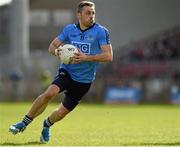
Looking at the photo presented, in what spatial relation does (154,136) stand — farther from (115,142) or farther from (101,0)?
(101,0)

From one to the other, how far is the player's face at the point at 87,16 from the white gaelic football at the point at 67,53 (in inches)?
18.7

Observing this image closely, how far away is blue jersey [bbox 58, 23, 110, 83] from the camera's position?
13242mm

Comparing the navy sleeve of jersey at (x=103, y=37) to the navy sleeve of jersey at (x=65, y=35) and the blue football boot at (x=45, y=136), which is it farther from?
the blue football boot at (x=45, y=136)

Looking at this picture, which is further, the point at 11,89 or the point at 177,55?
the point at 177,55

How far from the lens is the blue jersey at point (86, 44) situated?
1324 cm

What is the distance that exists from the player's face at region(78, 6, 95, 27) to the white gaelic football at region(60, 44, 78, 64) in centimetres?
47

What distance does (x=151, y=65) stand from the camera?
42.7 m

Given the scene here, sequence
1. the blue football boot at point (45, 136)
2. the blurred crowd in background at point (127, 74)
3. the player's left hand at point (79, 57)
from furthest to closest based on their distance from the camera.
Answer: the blurred crowd in background at point (127, 74) → the blue football boot at point (45, 136) → the player's left hand at point (79, 57)

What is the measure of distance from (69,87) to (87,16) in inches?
50.4

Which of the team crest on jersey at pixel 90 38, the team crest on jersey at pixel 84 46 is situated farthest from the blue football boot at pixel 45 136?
the team crest on jersey at pixel 90 38

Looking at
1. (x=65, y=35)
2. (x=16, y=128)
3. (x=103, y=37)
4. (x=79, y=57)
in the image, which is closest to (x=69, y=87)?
(x=79, y=57)

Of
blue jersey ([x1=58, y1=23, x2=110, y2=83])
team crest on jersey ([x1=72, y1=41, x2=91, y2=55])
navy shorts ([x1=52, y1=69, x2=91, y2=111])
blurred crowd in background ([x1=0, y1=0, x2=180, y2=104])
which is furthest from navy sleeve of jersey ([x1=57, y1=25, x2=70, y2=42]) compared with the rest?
blurred crowd in background ([x1=0, y1=0, x2=180, y2=104])

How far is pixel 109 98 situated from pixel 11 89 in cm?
553

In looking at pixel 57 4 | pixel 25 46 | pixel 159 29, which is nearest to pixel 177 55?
pixel 159 29
